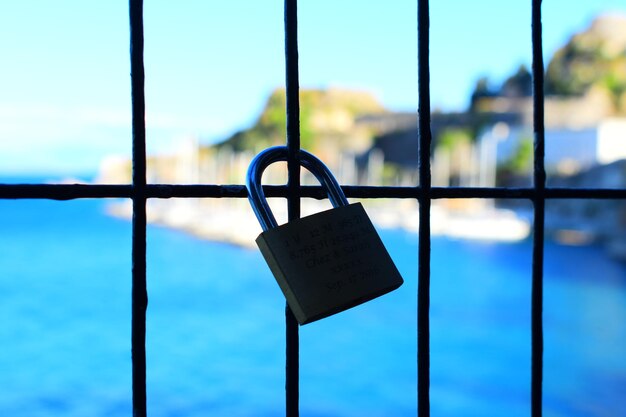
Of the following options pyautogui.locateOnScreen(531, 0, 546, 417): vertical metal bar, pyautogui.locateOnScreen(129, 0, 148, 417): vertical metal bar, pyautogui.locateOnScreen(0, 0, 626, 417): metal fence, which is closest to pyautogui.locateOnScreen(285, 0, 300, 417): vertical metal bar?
pyautogui.locateOnScreen(0, 0, 626, 417): metal fence

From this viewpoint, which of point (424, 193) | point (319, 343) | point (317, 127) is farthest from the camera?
point (317, 127)

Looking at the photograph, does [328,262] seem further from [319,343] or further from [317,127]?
[317,127]

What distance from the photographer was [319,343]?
11039mm

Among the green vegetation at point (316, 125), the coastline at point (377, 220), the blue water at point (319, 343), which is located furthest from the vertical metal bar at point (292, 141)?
the green vegetation at point (316, 125)

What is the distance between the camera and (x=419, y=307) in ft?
1.86

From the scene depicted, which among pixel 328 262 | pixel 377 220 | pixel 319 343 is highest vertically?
pixel 377 220

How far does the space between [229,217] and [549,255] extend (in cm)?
1052

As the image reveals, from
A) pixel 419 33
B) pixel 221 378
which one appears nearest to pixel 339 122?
pixel 221 378

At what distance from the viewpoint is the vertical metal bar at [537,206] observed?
0.63 m

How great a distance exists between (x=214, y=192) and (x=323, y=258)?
108 mm

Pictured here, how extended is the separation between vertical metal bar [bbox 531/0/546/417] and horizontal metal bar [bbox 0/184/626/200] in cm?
2

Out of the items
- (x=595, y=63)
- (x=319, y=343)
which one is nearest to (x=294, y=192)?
(x=319, y=343)

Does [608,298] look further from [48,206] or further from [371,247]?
[48,206]

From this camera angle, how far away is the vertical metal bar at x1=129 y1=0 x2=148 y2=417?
0.46 m
